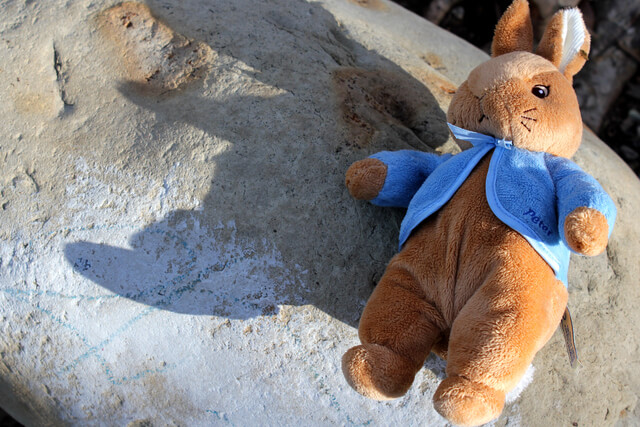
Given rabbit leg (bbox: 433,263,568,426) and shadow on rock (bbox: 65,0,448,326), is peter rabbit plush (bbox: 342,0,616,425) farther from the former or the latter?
shadow on rock (bbox: 65,0,448,326)

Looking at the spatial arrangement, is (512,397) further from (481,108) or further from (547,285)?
(481,108)

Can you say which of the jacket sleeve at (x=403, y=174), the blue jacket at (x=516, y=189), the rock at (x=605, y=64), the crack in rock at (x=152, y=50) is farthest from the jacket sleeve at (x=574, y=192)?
the rock at (x=605, y=64)

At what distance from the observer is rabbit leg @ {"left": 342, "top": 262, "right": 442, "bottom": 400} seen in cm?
107

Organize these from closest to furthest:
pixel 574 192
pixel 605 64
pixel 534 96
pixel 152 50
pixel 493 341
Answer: pixel 493 341
pixel 574 192
pixel 534 96
pixel 152 50
pixel 605 64

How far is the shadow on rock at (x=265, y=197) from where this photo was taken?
4.35ft

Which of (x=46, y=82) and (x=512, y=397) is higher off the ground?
(x=46, y=82)

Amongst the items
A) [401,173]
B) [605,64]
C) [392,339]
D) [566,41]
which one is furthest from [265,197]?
[605,64]

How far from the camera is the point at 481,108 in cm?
127

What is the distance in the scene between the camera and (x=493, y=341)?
100 cm

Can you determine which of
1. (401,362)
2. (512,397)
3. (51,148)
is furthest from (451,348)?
(51,148)

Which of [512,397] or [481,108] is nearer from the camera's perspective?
[481,108]

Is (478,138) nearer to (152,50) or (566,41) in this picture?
(566,41)

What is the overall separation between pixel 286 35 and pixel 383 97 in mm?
380

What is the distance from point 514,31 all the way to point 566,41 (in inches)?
5.4
